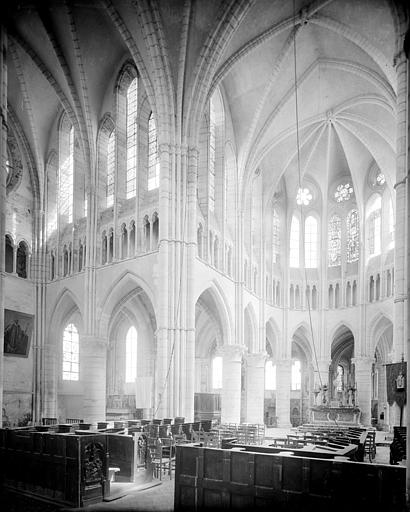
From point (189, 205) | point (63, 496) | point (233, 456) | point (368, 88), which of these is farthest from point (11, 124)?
point (233, 456)

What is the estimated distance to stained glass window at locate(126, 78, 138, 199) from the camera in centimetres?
2534

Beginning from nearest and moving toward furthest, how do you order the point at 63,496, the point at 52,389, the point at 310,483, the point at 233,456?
the point at 310,483, the point at 233,456, the point at 63,496, the point at 52,389

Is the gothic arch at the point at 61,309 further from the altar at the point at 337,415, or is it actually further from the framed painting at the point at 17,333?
the altar at the point at 337,415

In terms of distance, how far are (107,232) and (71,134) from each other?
23.9 ft

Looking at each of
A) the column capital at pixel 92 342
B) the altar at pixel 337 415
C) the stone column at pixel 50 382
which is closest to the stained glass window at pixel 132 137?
the column capital at pixel 92 342

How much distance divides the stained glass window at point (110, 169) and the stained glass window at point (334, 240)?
16.8 meters

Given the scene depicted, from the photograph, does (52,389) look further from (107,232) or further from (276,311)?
(276,311)

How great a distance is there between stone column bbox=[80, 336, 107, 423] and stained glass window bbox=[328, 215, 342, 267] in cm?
1794

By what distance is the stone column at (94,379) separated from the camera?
24406 mm

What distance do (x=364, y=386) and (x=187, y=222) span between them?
1848 cm

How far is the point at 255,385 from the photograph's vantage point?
31.0 m

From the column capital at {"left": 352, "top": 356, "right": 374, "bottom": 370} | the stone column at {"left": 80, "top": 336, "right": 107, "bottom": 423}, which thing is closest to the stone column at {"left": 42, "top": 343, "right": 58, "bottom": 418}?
the stone column at {"left": 80, "top": 336, "right": 107, "bottom": 423}

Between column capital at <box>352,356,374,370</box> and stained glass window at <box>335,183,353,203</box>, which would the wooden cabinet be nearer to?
column capital at <box>352,356,374,370</box>

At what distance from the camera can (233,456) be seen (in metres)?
8.60
